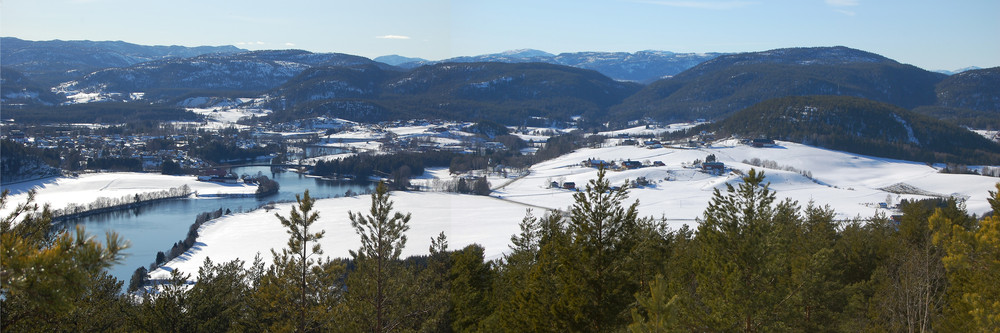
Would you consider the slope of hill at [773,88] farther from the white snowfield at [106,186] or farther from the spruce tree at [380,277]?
the spruce tree at [380,277]

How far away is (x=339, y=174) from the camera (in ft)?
253

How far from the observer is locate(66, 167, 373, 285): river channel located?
37969 millimetres

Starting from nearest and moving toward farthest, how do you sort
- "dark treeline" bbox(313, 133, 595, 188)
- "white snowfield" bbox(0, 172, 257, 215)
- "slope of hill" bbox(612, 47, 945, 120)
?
1. "white snowfield" bbox(0, 172, 257, 215)
2. "dark treeline" bbox(313, 133, 595, 188)
3. "slope of hill" bbox(612, 47, 945, 120)

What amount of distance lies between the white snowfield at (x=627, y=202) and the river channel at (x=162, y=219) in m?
2.93

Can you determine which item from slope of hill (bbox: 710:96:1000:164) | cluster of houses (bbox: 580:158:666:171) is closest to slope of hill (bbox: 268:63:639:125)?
slope of hill (bbox: 710:96:1000:164)

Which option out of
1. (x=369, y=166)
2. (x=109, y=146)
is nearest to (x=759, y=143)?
(x=369, y=166)

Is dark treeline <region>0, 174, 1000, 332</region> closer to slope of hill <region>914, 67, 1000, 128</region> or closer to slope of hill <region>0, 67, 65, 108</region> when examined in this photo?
slope of hill <region>914, 67, 1000, 128</region>

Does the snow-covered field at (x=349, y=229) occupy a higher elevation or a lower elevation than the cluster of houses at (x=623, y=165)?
lower

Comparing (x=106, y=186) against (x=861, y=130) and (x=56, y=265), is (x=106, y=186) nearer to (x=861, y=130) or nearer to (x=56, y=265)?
(x=56, y=265)

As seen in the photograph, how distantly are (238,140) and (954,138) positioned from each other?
4499 inches

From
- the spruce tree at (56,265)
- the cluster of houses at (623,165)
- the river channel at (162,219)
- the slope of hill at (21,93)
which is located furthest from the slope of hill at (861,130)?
the slope of hill at (21,93)

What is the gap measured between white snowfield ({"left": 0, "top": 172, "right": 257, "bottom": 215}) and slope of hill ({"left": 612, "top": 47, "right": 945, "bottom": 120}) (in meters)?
116

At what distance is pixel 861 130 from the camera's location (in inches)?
3898

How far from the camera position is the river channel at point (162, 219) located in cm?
3797
